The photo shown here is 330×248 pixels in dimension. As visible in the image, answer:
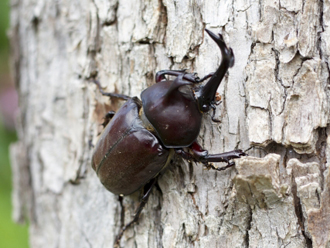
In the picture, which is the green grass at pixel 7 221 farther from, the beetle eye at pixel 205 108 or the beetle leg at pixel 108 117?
the beetle eye at pixel 205 108

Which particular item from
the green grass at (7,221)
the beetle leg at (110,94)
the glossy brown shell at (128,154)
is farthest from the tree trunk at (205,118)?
the green grass at (7,221)

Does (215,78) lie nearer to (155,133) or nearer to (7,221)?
(155,133)

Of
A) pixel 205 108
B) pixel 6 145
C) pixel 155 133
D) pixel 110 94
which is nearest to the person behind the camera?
pixel 205 108

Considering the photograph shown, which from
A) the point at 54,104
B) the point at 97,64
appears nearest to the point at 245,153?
the point at 97,64

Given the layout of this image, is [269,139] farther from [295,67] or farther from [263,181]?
[295,67]

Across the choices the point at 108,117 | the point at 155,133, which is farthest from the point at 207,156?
the point at 108,117

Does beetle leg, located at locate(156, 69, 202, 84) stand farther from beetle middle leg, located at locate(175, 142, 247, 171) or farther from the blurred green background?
the blurred green background
